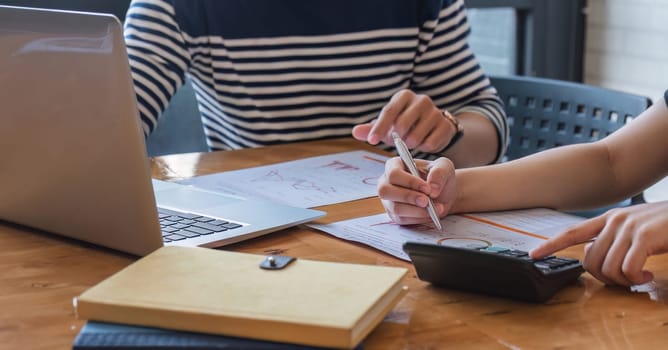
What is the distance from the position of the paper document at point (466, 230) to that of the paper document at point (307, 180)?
0.36ft

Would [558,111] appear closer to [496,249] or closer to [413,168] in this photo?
[413,168]

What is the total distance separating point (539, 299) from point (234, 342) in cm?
29

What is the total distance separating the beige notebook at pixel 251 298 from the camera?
70 cm

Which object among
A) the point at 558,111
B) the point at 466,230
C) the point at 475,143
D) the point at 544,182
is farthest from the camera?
the point at 558,111

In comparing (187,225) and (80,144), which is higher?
(80,144)

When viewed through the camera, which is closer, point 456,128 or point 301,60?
point 456,128

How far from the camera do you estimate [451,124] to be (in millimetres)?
1440

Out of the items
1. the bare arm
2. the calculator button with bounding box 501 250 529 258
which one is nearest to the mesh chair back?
the bare arm

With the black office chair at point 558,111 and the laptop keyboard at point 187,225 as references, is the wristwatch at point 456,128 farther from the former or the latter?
the laptop keyboard at point 187,225

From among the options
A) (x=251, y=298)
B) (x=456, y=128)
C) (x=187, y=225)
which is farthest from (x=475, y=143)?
(x=251, y=298)

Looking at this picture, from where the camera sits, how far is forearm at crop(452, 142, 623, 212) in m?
1.15

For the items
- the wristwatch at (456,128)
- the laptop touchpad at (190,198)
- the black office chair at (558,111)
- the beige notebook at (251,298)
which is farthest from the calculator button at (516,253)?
the black office chair at (558,111)

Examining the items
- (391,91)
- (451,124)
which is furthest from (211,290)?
(391,91)

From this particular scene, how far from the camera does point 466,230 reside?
107 cm
